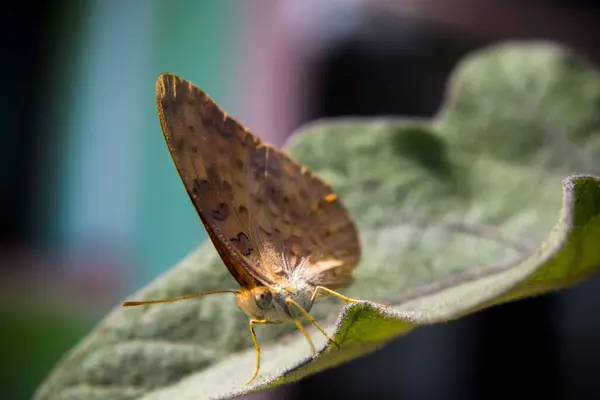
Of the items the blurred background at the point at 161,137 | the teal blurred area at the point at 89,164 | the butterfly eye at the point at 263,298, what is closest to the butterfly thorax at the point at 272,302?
the butterfly eye at the point at 263,298

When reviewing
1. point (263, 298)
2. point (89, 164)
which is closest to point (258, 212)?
point (263, 298)

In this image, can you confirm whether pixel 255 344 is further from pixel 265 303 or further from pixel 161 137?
pixel 161 137

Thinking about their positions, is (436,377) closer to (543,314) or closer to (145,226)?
(543,314)

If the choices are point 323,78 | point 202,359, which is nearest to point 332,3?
point 323,78

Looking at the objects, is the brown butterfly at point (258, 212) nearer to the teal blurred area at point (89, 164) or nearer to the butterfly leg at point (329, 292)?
the butterfly leg at point (329, 292)

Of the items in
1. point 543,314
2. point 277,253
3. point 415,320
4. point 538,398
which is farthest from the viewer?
point 543,314

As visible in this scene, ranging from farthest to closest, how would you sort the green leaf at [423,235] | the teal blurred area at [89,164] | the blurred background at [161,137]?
the teal blurred area at [89,164] → the blurred background at [161,137] → the green leaf at [423,235]
